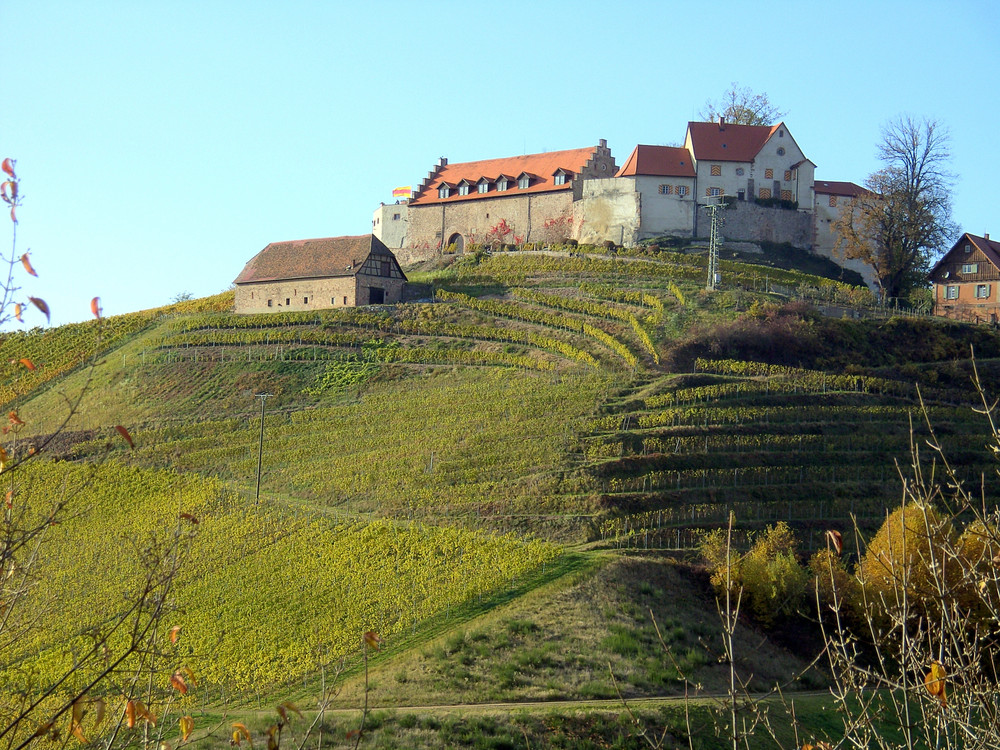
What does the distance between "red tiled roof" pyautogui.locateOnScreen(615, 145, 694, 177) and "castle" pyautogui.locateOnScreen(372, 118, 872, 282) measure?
71 millimetres

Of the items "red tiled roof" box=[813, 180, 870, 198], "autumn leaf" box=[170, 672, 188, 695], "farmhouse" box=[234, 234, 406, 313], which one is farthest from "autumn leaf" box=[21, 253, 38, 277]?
"red tiled roof" box=[813, 180, 870, 198]

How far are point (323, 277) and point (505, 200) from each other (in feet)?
57.0

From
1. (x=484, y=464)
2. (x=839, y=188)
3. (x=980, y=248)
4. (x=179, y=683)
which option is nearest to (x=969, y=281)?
(x=980, y=248)

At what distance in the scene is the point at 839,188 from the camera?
81.1 m

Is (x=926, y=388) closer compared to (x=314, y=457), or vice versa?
(x=314, y=457)

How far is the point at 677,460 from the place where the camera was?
47469 mm

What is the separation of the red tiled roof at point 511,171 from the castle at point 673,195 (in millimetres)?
135

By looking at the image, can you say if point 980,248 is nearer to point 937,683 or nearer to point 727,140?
point 727,140

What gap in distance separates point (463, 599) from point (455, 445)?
558 inches

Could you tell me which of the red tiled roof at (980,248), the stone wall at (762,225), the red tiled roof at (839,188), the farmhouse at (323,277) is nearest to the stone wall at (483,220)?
the stone wall at (762,225)

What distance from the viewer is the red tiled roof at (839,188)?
8031cm

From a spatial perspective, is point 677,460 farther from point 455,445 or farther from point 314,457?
point 314,457

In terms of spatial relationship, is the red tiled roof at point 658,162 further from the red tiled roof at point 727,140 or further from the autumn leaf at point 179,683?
the autumn leaf at point 179,683

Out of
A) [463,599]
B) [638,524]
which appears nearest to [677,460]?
[638,524]
